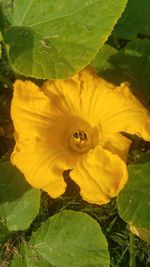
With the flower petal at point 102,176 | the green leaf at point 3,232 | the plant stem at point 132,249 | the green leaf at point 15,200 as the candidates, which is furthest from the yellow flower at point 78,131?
the plant stem at point 132,249

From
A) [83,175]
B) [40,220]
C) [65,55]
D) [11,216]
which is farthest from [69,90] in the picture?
[40,220]

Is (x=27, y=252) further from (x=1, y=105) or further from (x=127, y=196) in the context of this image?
(x=1, y=105)

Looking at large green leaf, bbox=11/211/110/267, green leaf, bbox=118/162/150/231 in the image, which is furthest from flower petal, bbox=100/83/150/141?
large green leaf, bbox=11/211/110/267

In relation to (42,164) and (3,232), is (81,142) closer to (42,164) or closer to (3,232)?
(42,164)

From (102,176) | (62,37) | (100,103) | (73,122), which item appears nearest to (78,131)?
(73,122)

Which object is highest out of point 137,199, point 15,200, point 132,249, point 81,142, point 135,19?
point 135,19

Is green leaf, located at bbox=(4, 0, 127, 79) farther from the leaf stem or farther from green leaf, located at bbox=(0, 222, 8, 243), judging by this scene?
the leaf stem

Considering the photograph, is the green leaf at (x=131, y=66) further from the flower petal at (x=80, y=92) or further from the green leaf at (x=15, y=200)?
the green leaf at (x=15, y=200)
